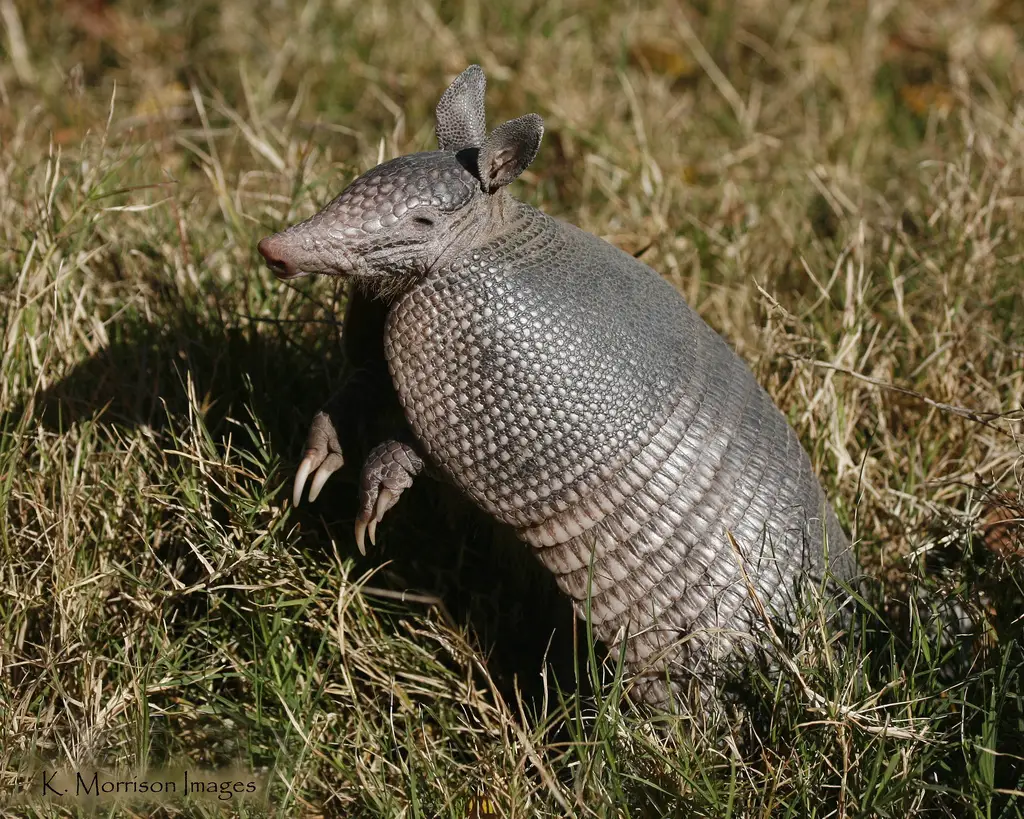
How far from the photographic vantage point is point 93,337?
388cm

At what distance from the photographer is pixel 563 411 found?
9.18 ft

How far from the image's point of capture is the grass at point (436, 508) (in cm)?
285

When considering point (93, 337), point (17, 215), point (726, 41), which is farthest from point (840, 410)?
point (726, 41)

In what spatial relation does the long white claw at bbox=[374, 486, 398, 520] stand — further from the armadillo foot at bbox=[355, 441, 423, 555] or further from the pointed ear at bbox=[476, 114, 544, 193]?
the pointed ear at bbox=[476, 114, 544, 193]

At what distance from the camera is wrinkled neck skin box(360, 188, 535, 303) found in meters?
2.87

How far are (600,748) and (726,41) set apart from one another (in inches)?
212

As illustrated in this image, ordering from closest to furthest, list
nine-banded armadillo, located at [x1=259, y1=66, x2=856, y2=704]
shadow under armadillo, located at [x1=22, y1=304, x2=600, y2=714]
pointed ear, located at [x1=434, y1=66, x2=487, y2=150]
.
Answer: nine-banded armadillo, located at [x1=259, y1=66, x2=856, y2=704]
pointed ear, located at [x1=434, y1=66, x2=487, y2=150]
shadow under armadillo, located at [x1=22, y1=304, x2=600, y2=714]

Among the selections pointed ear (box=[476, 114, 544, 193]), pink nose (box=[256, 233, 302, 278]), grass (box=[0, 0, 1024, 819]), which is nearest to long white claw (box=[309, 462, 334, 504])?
grass (box=[0, 0, 1024, 819])

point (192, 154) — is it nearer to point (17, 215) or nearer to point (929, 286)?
point (17, 215)

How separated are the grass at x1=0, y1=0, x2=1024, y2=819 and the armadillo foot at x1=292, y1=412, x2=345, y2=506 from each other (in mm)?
309

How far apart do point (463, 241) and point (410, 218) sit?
0.17 metres

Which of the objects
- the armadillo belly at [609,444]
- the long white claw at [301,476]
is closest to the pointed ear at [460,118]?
the armadillo belly at [609,444]

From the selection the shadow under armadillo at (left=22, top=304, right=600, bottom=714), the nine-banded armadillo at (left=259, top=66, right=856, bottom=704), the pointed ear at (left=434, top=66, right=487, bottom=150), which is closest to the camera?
the nine-banded armadillo at (left=259, top=66, right=856, bottom=704)

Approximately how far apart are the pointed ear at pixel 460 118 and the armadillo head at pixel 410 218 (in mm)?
126
